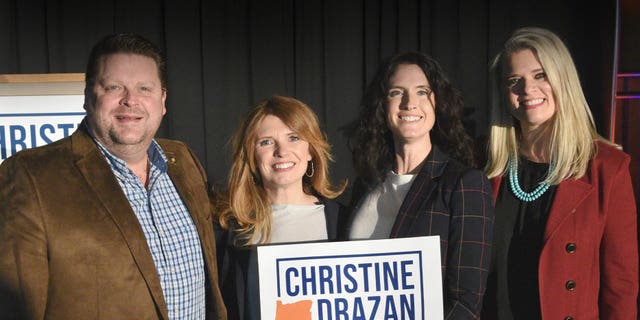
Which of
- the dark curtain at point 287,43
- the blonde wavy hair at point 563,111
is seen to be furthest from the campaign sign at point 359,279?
the dark curtain at point 287,43

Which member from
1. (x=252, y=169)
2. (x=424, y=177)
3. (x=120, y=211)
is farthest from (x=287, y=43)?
(x=120, y=211)

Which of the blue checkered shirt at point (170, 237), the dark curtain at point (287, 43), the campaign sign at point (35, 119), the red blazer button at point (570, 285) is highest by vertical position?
the dark curtain at point (287, 43)

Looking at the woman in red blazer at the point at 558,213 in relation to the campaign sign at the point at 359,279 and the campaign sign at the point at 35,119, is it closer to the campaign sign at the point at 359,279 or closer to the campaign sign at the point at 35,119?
the campaign sign at the point at 359,279

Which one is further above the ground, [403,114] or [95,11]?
[95,11]

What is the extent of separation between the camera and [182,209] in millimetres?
1753

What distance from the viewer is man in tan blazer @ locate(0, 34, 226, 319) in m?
1.43

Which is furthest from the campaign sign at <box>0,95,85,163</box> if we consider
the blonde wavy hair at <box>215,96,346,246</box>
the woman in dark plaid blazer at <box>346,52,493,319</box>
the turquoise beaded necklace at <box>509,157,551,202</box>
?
the turquoise beaded necklace at <box>509,157,551,202</box>

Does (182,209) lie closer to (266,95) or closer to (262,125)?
(262,125)

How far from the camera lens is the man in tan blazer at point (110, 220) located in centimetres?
143

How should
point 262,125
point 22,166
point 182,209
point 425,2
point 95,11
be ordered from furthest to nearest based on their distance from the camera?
point 425,2 < point 95,11 < point 262,125 < point 182,209 < point 22,166

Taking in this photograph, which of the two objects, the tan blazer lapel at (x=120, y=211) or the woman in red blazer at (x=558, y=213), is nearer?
the tan blazer lapel at (x=120, y=211)

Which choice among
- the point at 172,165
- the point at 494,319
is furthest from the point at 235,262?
the point at 494,319

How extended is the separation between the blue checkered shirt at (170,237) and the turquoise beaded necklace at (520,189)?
1.05m

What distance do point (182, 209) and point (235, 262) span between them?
0.25 meters
